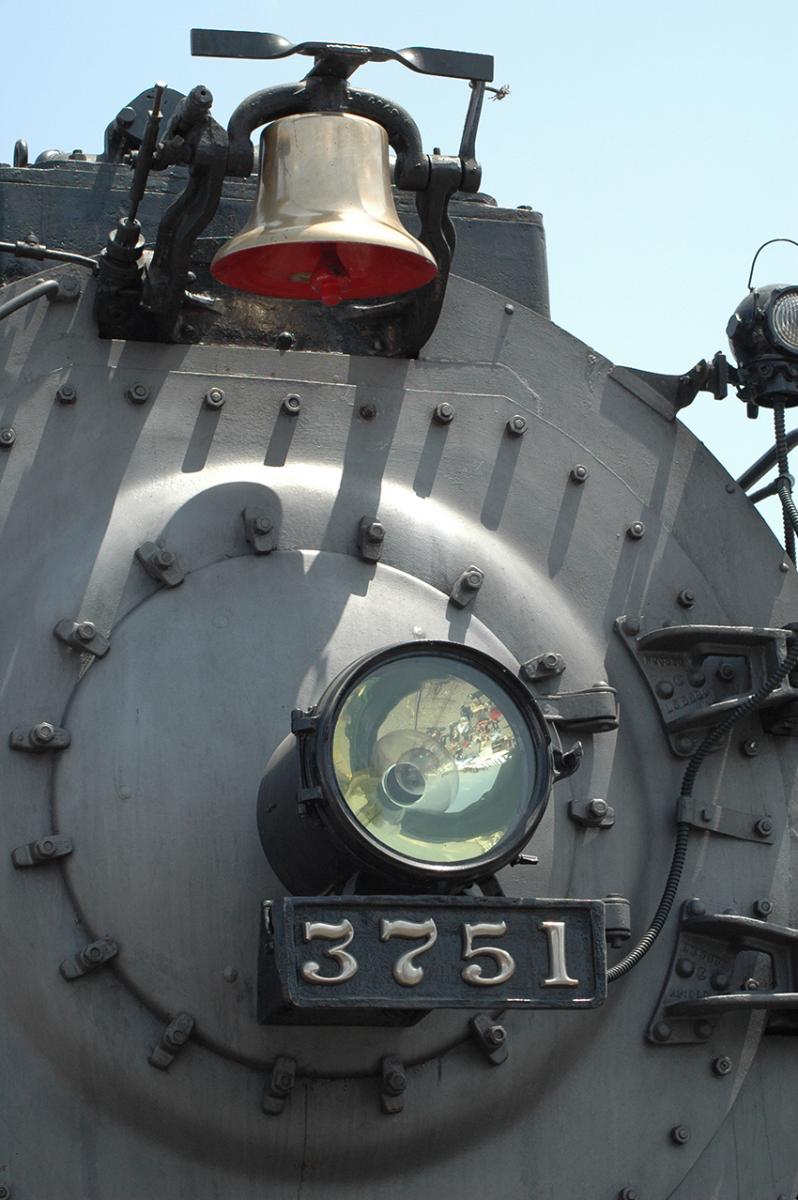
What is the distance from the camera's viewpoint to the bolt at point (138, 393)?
3562 mm

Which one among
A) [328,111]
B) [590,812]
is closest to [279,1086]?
[590,812]

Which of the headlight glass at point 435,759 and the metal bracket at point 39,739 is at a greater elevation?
the headlight glass at point 435,759

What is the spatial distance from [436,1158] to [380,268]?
1646 millimetres

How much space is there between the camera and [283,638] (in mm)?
3414

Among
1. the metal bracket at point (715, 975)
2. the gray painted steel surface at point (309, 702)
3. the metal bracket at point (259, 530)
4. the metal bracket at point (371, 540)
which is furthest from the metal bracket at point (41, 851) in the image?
the metal bracket at point (715, 975)

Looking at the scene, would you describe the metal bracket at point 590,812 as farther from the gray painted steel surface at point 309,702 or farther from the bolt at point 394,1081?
the bolt at point 394,1081

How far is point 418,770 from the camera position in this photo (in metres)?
3.05

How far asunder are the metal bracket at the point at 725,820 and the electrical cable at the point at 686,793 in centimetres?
1

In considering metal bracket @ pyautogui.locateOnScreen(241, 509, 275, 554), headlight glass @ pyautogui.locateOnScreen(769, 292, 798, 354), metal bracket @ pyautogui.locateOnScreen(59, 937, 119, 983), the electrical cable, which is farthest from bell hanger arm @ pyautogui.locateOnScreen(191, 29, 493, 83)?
metal bracket @ pyautogui.locateOnScreen(59, 937, 119, 983)

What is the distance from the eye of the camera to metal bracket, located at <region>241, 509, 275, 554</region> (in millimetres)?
3473

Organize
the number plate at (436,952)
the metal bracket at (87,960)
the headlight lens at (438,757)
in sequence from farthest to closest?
the metal bracket at (87,960) → the headlight lens at (438,757) → the number plate at (436,952)

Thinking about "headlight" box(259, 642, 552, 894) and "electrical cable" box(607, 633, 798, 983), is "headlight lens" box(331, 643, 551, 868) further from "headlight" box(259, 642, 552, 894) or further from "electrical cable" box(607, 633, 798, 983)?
"electrical cable" box(607, 633, 798, 983)

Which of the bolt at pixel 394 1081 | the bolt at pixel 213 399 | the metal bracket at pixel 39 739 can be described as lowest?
the bolt at pixel 394 1081

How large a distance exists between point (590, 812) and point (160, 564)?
3.08 ft
